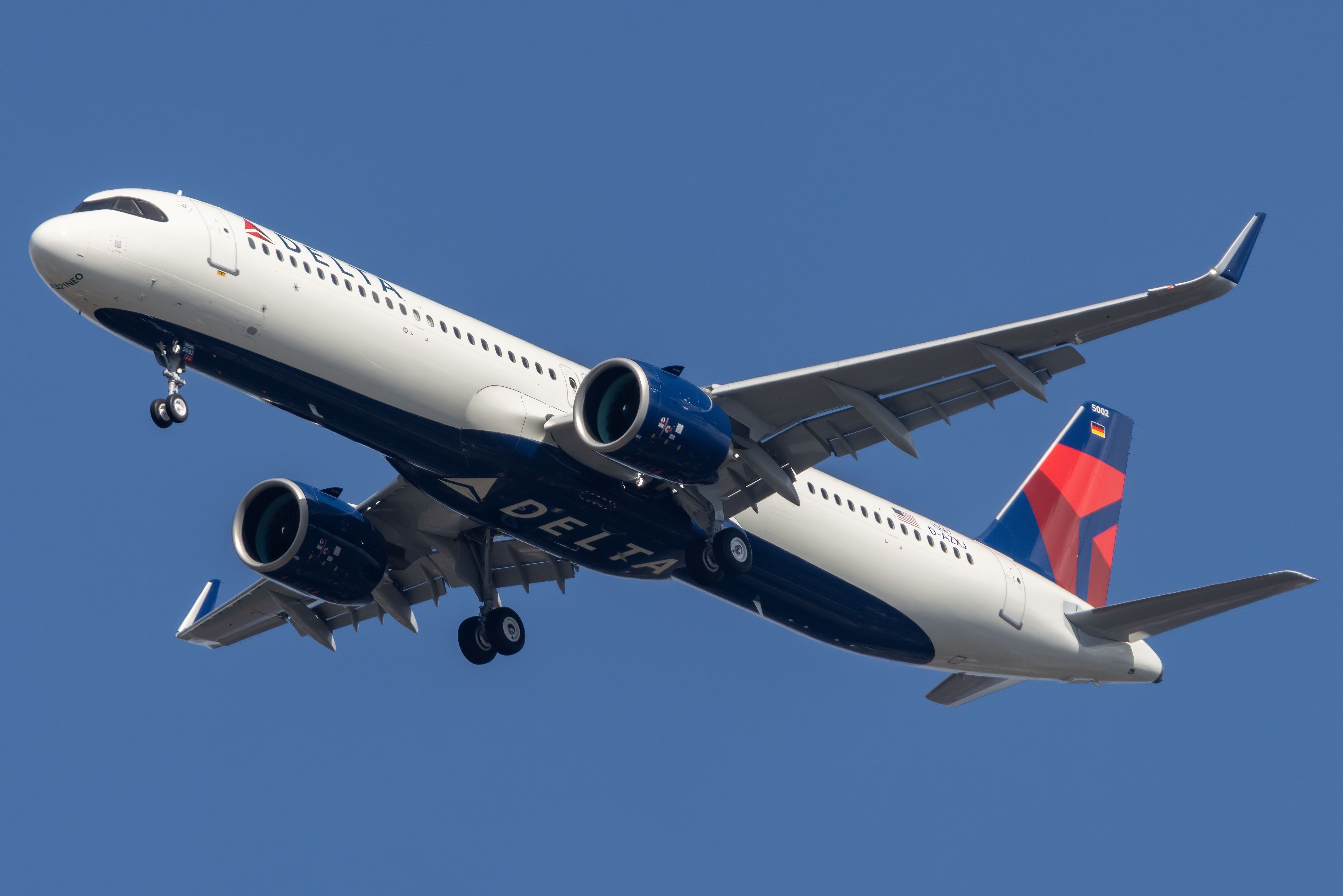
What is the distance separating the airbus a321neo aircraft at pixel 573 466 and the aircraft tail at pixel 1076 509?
0.14 metres

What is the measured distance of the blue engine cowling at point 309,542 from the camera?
101ft

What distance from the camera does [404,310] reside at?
26547 mm

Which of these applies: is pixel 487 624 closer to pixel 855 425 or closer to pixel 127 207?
pixel 855 425

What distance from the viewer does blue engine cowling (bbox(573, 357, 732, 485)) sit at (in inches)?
1027

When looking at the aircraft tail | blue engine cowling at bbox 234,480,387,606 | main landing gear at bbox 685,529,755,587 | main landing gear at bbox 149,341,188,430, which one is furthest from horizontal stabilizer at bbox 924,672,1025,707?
main landing gear at bbox 149,341,188,430

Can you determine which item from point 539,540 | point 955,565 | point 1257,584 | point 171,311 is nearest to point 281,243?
point 171,311

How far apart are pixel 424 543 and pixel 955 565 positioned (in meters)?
10.8

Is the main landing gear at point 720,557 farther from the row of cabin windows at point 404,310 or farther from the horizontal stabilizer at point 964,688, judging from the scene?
the horizontal stabilizer at point 964,688

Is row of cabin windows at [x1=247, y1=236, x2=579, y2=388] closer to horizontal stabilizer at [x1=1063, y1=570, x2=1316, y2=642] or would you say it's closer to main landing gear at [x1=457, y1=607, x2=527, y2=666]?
main landing gear at [x1=457, y1=607, x2=527, y2=666]

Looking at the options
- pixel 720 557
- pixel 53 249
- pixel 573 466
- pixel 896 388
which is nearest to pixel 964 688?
pixel 720 557

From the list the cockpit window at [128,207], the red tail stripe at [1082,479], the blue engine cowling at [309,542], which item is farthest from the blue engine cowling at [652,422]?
the red tail stripe at [1082,479]

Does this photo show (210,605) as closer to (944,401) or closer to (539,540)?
(539,540)

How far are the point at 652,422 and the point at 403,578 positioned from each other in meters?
10.5

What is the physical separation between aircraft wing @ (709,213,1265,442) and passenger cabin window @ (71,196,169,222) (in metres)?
9.58
